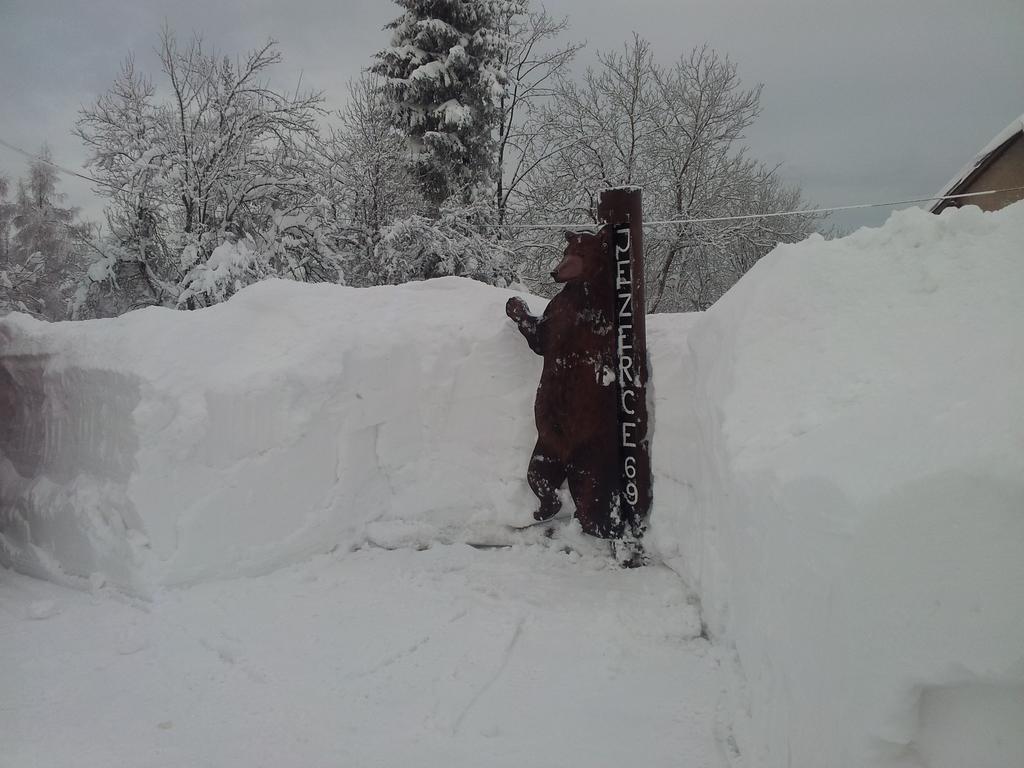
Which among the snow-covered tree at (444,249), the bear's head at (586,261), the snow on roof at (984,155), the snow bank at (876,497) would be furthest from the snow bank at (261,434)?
the snow-covered tree at (444,249)

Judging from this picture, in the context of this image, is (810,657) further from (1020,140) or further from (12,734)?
(1020,140)

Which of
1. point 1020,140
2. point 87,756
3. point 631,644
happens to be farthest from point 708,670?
point 1020,140

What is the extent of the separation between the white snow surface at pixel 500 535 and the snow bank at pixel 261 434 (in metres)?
0.02

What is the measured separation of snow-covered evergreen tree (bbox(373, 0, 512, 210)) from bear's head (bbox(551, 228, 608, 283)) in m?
11.8

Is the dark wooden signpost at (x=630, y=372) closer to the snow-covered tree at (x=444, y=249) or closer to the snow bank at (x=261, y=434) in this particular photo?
the snow bank at (x=261, y=434)

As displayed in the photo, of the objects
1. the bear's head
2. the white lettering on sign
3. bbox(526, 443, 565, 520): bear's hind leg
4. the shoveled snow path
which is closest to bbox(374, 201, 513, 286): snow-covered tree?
the bear's head

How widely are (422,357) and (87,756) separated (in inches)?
105

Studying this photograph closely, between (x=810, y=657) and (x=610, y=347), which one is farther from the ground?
(x=610, y=347)

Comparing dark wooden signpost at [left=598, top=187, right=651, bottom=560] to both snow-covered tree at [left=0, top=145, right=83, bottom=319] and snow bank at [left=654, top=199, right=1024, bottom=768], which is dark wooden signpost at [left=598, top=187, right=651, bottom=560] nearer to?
snow bank at [left=654, top=199, right=1024, bottom=768]

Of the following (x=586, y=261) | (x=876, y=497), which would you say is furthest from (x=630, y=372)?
(x=876, y=497)

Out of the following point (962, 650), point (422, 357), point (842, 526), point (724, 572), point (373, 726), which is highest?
point (422, 357)

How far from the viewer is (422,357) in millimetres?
4336

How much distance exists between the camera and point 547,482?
160 inches

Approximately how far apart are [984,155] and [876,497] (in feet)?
36.0
